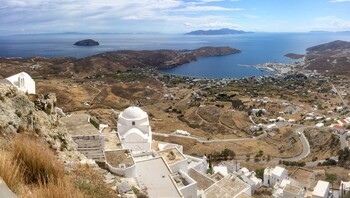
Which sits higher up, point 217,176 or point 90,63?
point 90,63

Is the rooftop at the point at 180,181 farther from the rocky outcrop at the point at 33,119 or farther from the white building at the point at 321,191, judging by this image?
the white building at the point at 321,191

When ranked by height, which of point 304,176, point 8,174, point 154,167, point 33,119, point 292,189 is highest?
point 8,174

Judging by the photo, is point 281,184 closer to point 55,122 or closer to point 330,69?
point 55,122

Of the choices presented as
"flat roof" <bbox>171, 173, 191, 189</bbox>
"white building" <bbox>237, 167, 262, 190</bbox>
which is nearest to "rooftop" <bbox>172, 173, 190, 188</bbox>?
"flat roof" <bbox>171, 173, 191, 189</bbox>

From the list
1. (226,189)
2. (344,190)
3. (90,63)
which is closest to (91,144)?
(226,189)

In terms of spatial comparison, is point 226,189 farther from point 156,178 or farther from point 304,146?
point 304,146

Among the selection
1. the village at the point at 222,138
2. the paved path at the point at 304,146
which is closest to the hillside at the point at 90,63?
the village at the point at 222,138
